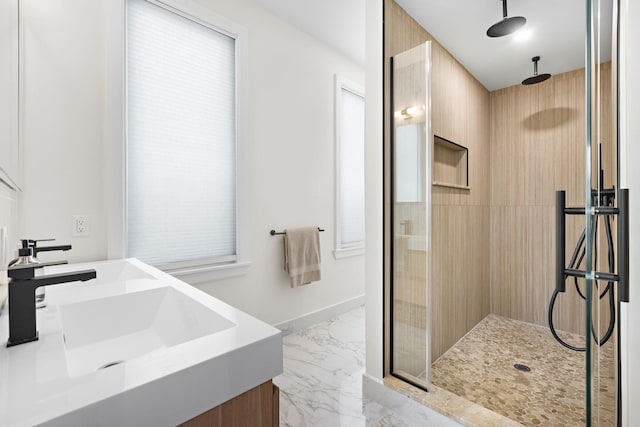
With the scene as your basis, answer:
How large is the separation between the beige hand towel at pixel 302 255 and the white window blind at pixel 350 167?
452 millimetres

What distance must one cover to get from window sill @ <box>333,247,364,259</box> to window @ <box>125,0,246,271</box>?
1111 mm

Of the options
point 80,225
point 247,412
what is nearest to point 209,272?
point 80,225

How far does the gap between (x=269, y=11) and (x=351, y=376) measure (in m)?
2.71

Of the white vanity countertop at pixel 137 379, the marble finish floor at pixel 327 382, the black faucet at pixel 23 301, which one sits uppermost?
the black faucet at pixel 23 301

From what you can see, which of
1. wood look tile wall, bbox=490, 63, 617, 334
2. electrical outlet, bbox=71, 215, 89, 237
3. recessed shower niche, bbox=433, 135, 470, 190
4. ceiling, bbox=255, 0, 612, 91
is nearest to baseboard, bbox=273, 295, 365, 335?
wood look tile wall, bbox=490, 63, 617, 334

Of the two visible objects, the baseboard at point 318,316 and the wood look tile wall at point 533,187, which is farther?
the baseboard at point 318,316

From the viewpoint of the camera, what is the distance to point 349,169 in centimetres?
324

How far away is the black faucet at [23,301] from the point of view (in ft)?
1.96

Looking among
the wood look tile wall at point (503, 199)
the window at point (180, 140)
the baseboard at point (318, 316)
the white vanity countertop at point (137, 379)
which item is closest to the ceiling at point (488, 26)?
the wood look tile wall at point (503, 199)

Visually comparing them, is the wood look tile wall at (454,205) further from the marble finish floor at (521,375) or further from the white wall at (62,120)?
the white wall at (62,120)

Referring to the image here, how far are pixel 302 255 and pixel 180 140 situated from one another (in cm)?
126

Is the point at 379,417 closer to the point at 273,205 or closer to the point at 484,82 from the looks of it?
the point at 273,205

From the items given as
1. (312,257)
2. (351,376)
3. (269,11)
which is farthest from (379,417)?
(269,11)

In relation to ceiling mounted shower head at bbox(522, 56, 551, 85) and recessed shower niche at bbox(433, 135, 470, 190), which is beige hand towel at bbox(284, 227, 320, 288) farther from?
ceiling mounted shower head at bbox(522, 56, 551, 85)
